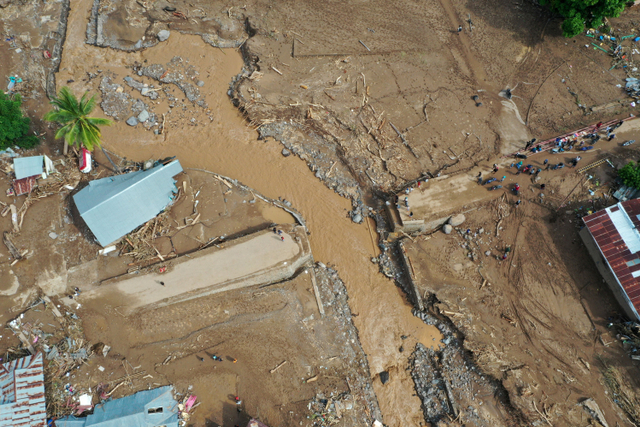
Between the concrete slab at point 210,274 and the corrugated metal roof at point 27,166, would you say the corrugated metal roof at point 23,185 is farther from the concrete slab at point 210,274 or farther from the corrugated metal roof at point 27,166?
the concrete slab at point 210,274

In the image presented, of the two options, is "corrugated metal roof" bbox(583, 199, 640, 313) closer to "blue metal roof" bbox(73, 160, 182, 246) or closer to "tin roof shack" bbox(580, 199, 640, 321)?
"tin roof shack" bbox(580, 199, 640, 321)

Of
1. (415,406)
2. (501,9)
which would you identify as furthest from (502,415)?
(501,9)

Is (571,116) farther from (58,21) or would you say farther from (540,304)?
(58,21)

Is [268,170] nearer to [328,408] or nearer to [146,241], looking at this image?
[146,241]

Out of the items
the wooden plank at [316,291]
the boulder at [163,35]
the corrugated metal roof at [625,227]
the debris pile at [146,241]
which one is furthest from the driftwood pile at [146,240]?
the corrugated metal roof at [625,227]

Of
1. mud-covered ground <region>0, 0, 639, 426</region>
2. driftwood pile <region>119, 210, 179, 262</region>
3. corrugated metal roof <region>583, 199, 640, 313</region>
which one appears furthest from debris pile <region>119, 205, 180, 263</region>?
corrugated metal roof <region>583, 199, 640, 313</region>

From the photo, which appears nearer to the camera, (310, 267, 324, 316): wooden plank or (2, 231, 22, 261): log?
(310, 267, 324, 316): wooden plank

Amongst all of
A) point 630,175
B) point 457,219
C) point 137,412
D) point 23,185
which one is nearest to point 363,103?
point 457,219
